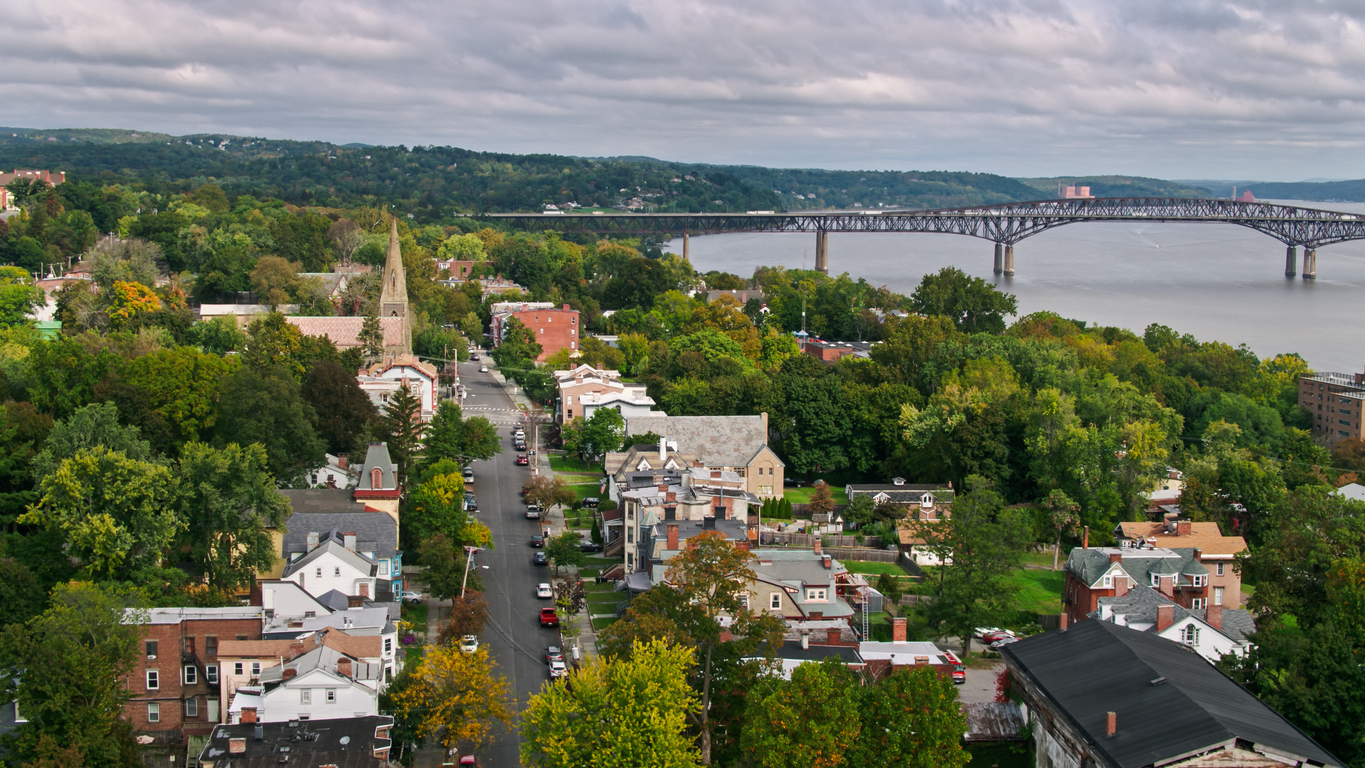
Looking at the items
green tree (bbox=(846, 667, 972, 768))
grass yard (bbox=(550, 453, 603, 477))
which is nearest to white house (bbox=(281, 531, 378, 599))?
green tree (bbox=(846, 667, 972, 768))

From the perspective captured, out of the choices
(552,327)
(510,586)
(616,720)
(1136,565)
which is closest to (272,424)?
(510,586)

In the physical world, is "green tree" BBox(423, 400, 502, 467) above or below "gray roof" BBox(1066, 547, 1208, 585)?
above

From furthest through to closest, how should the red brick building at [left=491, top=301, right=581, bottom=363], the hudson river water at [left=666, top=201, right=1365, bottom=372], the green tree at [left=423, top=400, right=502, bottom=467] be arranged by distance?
1. the hudson river water at [left=666, top=201, right=1365, bottom=372]
2. the red brick building at [left=491, top=301, right=581, bottom=363]
3. the green tree at [left=423, top=400, right=502, bottom=467]

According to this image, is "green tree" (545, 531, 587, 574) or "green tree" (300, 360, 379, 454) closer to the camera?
"green tree" (545, 531, 587, 574)

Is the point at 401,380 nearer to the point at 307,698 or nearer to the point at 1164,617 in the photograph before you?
the point at 307,698

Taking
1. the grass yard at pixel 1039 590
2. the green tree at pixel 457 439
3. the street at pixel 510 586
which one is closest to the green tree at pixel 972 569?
the grass yard at pixel 1039 590

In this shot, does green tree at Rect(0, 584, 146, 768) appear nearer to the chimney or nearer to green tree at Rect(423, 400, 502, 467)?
green tree at Rect(423, 400, 502, 467)
